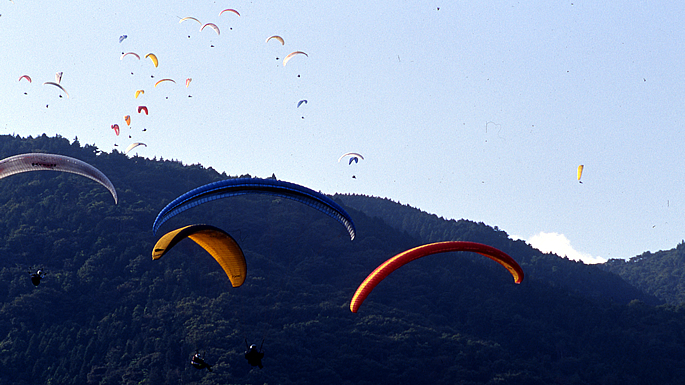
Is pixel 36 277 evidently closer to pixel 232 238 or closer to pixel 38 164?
pixel 38 164

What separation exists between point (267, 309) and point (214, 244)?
67.3 meters

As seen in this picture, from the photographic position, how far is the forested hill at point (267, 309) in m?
84.2

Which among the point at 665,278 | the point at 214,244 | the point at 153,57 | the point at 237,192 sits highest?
the point at 665,278

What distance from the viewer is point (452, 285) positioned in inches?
4862

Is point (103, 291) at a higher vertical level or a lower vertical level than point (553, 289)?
lower

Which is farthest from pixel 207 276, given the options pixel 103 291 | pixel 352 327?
pixel 352 327

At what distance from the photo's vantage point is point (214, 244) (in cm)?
3453

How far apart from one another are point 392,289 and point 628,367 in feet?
108

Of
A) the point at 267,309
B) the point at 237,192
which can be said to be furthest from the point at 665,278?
the point at 237,192

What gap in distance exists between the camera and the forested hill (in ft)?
276

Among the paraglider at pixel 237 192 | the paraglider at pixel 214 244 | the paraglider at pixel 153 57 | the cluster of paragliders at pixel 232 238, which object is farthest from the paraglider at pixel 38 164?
the paraglider at pixel 153 57

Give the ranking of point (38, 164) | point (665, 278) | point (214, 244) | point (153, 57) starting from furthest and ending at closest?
1. point (665, 278)
2. point (153, 57)
3. point (38, 164)
4. point (214, 244)

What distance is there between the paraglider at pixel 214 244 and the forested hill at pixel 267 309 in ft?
142

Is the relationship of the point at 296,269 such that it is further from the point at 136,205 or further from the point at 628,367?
the point at 628,367
